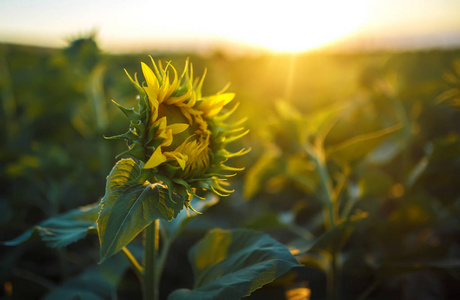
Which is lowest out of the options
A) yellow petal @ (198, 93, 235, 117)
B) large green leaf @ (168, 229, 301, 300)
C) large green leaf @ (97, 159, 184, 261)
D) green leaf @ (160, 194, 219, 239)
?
large green leaf @ (168, 229, 301, 300)

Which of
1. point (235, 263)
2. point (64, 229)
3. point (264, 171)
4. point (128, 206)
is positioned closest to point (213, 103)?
point (128, 206)

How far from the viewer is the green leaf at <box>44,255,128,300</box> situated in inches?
49.1

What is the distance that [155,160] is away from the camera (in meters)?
0.70

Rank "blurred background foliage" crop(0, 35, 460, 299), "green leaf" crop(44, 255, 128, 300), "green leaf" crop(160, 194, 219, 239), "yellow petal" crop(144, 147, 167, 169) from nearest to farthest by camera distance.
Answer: "yellow petal" crop(144, 147, 167, 169) < "green leaf" crop(160, 194, 219, 239) < "green leaf" crop(44, 255, 128, 300) < "blurred background foliage" crop(0, 35, 460, 299)

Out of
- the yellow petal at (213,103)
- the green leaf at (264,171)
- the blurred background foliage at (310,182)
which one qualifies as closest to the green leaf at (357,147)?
the blurred background foliage at (310,182)

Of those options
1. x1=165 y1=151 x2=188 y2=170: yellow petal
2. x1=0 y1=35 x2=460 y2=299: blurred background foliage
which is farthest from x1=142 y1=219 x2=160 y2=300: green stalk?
x1=0 y1=35 x2=460 y2=299: blurred background foliage

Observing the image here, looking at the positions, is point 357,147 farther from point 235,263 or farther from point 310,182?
point 235,263

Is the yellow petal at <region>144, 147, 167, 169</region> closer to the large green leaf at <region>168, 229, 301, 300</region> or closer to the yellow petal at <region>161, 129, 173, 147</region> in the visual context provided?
the yellow petal at <region>161, 129, 173, 147</region>

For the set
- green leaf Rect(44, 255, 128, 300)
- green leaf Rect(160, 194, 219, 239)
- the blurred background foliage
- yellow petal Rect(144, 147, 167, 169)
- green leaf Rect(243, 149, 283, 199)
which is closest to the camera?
yellow petal Rect(144, 147, 167, 169)

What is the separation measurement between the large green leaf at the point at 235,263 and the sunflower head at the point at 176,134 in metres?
0.20

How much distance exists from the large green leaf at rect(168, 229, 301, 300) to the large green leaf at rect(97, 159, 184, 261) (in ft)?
0.68

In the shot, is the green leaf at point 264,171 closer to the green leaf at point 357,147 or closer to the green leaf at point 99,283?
the green leaf at point 357,147

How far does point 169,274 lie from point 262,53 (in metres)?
7.37

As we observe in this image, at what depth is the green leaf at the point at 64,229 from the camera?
0.87 m
